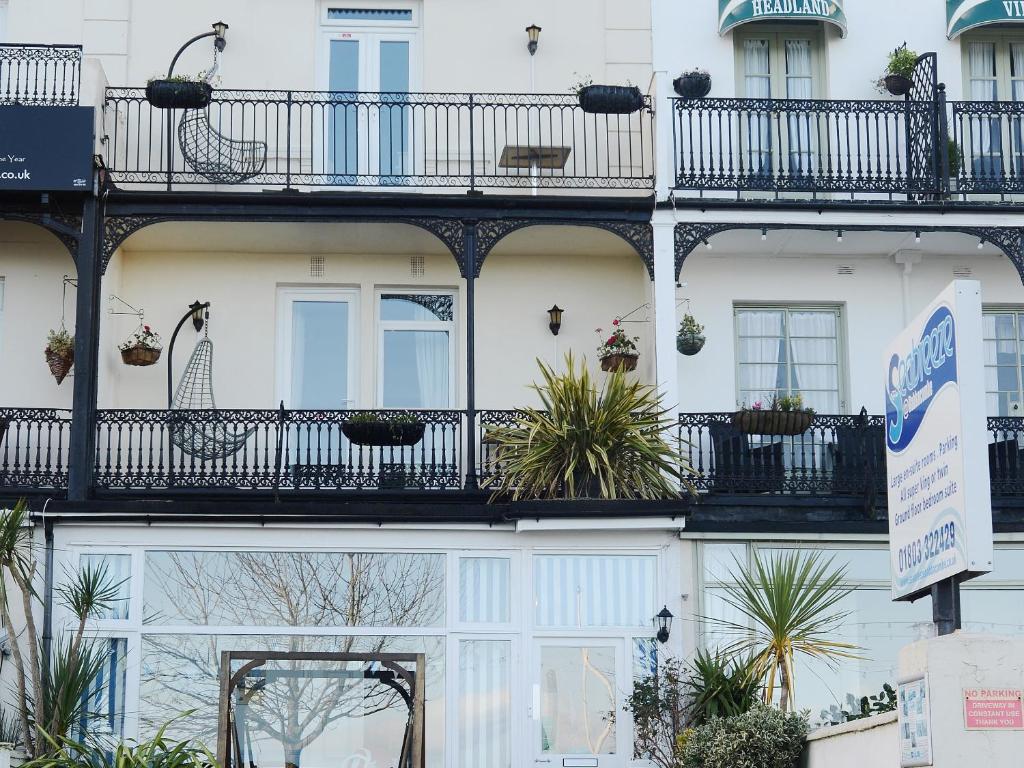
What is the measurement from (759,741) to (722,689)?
6.16 ft

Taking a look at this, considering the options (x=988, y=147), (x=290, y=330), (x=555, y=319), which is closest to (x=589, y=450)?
(x=555, y=319)

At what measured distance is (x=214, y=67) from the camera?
62.3 feet

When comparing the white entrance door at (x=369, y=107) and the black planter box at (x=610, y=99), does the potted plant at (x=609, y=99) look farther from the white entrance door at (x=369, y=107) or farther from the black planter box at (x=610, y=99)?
the white entrance door at (x=369, y=107)

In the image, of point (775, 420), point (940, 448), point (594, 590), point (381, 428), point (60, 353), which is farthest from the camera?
point (60, 353)

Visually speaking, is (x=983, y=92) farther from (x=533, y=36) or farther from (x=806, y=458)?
(x=533, y=36)

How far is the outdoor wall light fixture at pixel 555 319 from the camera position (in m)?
18.8

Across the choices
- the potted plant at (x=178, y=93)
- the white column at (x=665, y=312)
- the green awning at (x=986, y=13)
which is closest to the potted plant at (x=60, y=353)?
the potted plant at (x=178, y=93)

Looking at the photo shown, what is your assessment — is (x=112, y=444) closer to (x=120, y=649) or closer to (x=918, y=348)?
Answer: (x=120, y=649)

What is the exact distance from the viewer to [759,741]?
13.8 meters

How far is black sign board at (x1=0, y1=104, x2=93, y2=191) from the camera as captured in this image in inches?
681

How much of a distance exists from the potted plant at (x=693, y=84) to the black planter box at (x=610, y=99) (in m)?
0.73

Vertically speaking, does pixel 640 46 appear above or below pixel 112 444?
above

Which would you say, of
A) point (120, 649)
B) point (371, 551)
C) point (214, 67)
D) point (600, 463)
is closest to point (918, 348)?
point (600, 463)

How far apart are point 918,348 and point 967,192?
27.0 ft
